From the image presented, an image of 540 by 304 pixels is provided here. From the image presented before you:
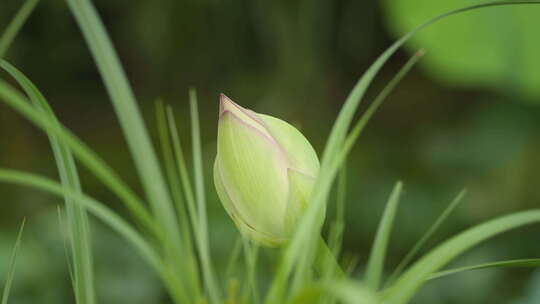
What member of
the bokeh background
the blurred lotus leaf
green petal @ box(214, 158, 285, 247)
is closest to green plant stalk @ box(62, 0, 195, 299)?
green petal @ box(214, 158, 285, 247)

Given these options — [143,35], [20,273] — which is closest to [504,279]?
[20,273]

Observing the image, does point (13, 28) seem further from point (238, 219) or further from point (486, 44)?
point (486, 44)

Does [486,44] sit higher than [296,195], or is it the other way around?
[486,44]

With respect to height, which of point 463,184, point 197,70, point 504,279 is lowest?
point 504,279

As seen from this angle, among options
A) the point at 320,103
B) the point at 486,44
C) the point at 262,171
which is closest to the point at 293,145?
the point at 262,171

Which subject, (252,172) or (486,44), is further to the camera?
(486,44)

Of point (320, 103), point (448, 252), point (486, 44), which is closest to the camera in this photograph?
point (448, 252)

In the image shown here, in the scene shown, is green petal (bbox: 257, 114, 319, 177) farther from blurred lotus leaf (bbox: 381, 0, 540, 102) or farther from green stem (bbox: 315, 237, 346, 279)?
blurred lotus leaf (bbox: 381, 0, 540, 102)

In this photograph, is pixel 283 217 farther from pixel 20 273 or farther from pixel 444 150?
pixel 444 150
